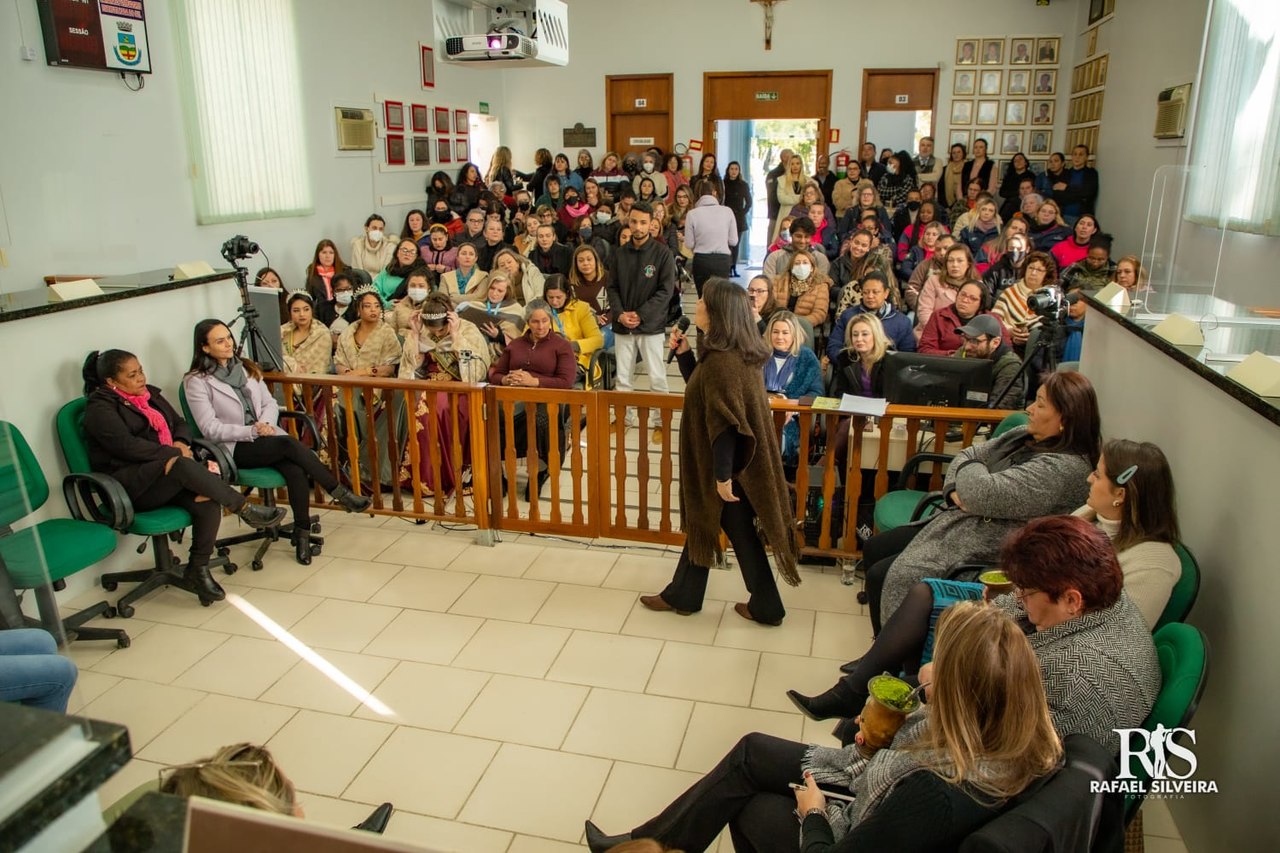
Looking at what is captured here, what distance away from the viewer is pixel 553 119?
12.6m

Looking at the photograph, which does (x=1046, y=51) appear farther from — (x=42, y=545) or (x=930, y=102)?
(x=42, y=545)

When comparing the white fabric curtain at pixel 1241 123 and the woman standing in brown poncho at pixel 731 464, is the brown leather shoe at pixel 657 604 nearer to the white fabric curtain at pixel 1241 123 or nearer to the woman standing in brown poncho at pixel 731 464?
the woman standing in brown poncho at pixel 731 464

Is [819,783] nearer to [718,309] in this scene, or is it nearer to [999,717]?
[999,717]

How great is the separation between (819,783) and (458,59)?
5.28 metres

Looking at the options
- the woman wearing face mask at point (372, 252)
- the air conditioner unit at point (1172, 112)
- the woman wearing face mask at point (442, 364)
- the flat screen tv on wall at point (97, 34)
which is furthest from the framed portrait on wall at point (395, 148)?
the air conditioner unit at point (1172, 112)

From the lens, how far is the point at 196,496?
12.6ft

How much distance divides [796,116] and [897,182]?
1.88m

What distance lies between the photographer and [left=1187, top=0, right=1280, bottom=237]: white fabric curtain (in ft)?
15.8

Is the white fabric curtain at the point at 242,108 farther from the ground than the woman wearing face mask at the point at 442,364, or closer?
farther from the ground

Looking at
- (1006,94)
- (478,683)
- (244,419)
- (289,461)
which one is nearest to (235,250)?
(244,419)

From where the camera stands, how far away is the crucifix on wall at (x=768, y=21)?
37.3ft

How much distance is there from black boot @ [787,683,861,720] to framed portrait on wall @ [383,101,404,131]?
8848mm

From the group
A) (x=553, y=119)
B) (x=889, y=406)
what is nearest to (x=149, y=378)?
(x=889, y=406)

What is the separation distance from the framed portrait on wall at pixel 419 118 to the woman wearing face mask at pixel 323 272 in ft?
9.86
